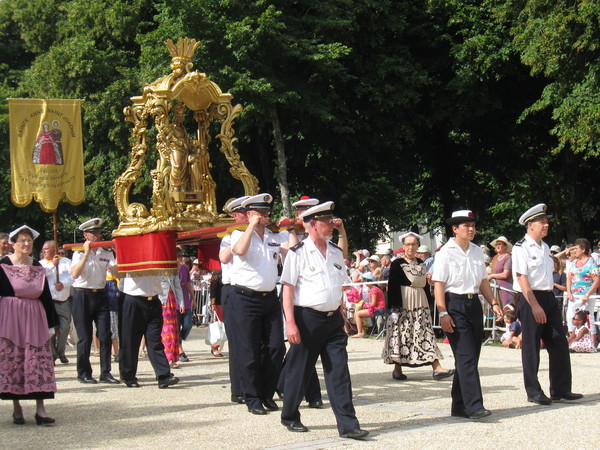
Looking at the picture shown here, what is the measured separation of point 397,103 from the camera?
1010 inches

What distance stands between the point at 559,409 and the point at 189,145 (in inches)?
322

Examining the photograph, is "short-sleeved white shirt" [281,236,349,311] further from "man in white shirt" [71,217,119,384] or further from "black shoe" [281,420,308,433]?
"man in white shirt" [71,217,119,384]

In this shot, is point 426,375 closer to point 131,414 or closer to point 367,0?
point 131,414

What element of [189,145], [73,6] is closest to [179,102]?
[189,145]

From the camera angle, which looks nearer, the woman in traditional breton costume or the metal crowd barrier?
the woman in traditional breton costume

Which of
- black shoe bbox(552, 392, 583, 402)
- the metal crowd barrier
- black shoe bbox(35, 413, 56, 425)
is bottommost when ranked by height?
black shoe bbox(552, 392, 583, 402)

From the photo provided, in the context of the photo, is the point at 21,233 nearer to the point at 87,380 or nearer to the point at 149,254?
the point at 149,254

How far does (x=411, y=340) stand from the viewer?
1136cm

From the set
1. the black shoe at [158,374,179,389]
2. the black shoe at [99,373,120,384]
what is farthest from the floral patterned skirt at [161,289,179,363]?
the black shoe at [158,374,179,389]

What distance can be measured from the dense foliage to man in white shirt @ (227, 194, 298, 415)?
14.6 meters

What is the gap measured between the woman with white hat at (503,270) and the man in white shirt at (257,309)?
Result: 752 cm

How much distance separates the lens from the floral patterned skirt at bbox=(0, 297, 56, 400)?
8.33 metres

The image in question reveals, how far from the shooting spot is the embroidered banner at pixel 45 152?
12.0 metres

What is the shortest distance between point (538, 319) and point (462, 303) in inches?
39.6
